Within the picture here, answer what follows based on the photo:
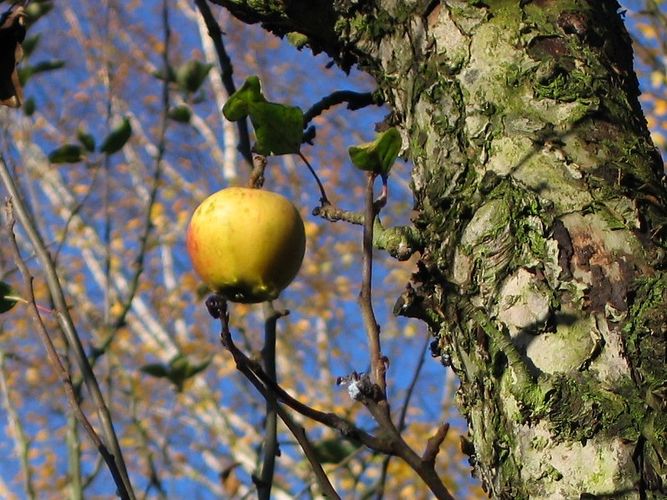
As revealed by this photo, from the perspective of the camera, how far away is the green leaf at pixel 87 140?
1937mm

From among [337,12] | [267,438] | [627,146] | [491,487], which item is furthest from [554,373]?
[267,438]

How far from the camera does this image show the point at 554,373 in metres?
0.73

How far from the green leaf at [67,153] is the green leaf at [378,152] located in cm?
138

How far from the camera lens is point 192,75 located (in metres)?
2.10

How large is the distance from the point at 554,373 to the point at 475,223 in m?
0.16

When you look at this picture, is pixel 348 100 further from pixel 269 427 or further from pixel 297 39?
pixel 269 427

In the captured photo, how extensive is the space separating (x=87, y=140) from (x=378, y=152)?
4.55ft

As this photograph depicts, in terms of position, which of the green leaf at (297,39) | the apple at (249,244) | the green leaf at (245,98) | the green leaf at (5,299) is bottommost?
the apple at (249,244)

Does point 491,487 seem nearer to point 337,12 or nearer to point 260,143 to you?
point 260,143

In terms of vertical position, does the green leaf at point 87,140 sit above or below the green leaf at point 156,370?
above

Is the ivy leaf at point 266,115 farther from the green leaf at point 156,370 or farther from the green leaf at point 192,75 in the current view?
the green leaf at point 192,75

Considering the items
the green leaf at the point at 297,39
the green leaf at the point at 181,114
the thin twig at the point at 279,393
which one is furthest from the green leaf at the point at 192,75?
the thin twig at the point at 279,393

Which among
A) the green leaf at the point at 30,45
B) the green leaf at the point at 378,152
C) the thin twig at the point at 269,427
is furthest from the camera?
the green leaf at the point at 30,45

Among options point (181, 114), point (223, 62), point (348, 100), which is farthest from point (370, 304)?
point (181, 114)
